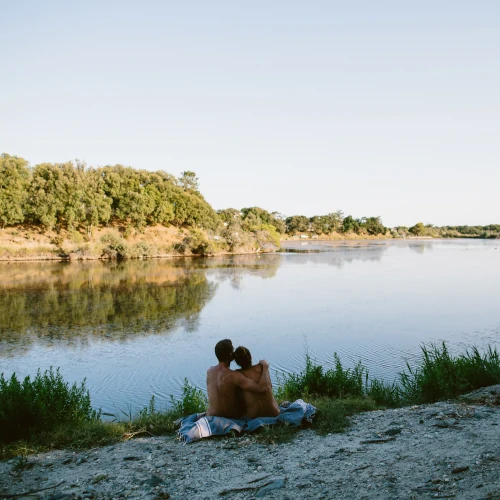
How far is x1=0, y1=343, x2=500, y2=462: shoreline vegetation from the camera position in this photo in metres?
6.20

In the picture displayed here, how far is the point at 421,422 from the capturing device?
6.13 meters

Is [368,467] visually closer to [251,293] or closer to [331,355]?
[331,355]

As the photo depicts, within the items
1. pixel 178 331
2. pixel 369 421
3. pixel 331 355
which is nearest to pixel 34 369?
pixel 178 331

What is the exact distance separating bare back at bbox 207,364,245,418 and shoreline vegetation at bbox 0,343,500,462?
0.60 m

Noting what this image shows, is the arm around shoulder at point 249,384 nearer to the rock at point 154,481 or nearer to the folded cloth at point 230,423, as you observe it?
the folded cloth at point 230,423

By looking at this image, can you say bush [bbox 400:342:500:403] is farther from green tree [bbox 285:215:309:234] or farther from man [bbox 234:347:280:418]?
green tree [bbox 285:215:309:234]

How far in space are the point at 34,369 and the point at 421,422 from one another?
424 inches

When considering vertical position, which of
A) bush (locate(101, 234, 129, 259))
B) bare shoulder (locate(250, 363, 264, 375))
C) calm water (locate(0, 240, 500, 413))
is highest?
bush (locate(101, 234, 129, 259))

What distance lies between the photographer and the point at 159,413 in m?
7.57

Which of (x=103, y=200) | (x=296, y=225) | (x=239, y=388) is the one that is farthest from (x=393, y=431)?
(x=296, y=225)

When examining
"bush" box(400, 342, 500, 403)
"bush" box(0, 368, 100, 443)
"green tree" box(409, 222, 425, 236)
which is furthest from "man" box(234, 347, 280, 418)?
"green tree" box(409, 222, 425, 236)

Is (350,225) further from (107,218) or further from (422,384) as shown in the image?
(422,384)

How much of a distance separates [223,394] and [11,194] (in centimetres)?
5755

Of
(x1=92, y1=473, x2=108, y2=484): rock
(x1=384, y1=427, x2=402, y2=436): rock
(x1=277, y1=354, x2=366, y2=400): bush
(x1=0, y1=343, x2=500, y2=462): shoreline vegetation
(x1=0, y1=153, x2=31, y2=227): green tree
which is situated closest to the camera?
(x1=92, y1=473, x2=108, y2=484): rock
